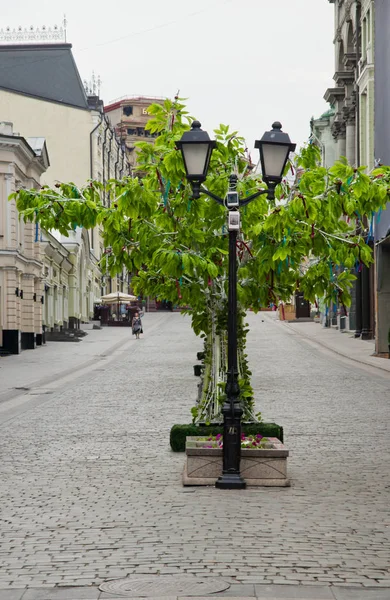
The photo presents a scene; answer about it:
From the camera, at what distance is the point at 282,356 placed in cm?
3681

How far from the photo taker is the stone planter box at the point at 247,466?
36.1 feet

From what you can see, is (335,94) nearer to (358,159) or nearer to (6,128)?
(358,159)

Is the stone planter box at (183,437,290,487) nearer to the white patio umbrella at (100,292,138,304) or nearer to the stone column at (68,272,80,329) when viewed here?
the stone column at (68,272,80,329)

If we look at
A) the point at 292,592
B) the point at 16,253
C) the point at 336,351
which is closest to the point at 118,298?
the point at 16,253

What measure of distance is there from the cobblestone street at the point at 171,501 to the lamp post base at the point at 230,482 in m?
0.15

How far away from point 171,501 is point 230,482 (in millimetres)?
934

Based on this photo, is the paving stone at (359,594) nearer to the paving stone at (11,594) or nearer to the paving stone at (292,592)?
the paving stone at (292,592)

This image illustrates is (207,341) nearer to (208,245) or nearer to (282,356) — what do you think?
(208,245)

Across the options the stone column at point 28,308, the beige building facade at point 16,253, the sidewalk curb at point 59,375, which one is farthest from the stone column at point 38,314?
the sidewalk curb at point 59,375

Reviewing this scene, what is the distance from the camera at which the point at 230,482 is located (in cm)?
1074

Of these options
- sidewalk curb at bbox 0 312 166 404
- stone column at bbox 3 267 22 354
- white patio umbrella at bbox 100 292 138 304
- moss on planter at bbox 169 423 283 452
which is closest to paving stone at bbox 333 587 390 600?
moss on planter at bbox 169 423 283 452

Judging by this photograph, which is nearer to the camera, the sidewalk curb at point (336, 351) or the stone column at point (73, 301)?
the sidewalk curb at point (336, 351)

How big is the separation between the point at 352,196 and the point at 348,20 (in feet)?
134

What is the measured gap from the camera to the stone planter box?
1101 centimetres
